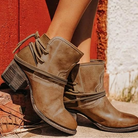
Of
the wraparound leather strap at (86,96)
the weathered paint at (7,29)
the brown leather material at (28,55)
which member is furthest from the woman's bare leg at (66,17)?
the weathered paint at (7,29)

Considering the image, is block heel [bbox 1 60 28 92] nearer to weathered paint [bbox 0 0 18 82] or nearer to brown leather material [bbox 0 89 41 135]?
brown leather material [bbox 0 89 41 135]

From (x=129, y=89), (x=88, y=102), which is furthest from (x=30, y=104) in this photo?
(x=129, y=89)

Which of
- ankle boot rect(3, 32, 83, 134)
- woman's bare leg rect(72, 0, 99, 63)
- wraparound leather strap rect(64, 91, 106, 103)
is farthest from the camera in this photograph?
woman's bare leg rect(72, 0, 99, 63)

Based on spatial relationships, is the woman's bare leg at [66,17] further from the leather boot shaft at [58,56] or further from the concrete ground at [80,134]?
the concrete ground at [80,134]

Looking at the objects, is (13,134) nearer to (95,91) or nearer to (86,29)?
(95,91)

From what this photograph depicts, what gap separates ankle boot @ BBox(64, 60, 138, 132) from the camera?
1566 millimetres

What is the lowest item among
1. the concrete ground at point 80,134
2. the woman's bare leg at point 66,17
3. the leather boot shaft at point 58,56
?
the concrete ground at point 80,134

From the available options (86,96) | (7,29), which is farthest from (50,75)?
(7,29)

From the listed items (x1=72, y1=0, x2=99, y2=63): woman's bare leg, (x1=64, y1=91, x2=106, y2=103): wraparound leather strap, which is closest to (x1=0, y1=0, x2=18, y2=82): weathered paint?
(x1=72, y1=0, x2=99, y2=63): woman's bare leg

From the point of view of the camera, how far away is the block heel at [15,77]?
1.46 meters

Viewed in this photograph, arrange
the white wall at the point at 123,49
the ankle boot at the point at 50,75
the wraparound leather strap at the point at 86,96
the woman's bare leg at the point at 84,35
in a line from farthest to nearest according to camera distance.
Answer: the white wall at the point at 123,49 → the woman's bare leg at the point at 84,35 → the wraparound leather strap at the point at 86,96 → the ankle boot at the point at 50,75

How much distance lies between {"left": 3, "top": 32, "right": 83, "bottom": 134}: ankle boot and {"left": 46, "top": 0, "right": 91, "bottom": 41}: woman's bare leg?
0.07m

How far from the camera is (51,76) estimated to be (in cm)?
143

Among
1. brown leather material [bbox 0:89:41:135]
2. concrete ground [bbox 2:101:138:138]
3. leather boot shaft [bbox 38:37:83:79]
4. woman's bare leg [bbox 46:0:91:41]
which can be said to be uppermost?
woman's bare leg [bbox 46:0:91:41]
